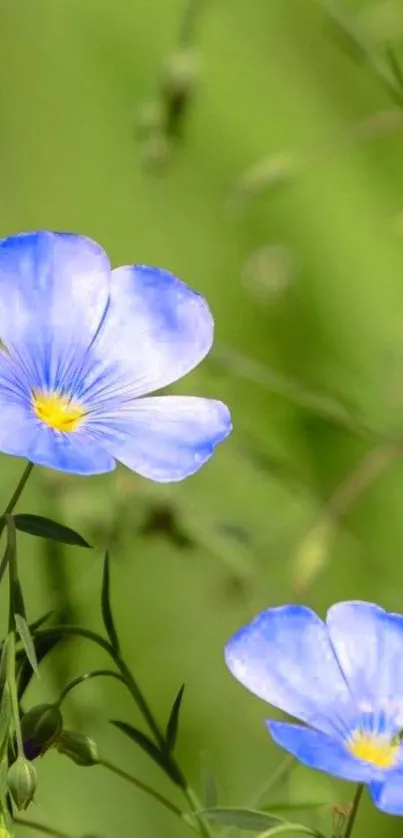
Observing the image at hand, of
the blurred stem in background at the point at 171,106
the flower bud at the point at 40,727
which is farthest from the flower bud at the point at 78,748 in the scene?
the blurred stem in background at the point at 171,106

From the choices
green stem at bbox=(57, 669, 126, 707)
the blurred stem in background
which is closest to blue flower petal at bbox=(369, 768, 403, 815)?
green stem at bbox=(57, 669, 126, 707)

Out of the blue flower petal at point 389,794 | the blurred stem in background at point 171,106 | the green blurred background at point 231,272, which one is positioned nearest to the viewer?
the blue flower petal at point 389,794

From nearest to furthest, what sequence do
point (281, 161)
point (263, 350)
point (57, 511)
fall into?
1. point (281, 161)
2. point (57, 511)
3. point (263, 350)

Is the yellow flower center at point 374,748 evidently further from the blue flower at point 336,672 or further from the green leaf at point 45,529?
the green leaf at point 45,529

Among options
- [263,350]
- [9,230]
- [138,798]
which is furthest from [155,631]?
[9,230]

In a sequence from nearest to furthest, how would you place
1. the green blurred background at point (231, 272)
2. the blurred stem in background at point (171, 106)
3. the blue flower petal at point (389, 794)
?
the blue flower petal at point (389, 794), the blurred stem in background at point (171, 106), the green blurred background at point (231, 272)

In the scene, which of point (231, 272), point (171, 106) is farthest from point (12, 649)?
point (231, 272)

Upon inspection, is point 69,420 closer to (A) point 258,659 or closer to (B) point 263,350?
(A) point 258,659

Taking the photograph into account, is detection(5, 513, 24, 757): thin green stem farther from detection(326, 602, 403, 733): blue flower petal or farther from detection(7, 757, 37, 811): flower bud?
detection(326, 602, 403, 733): blue flower petal
